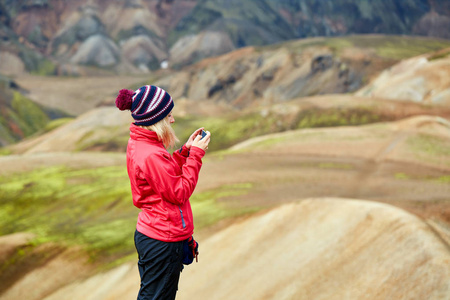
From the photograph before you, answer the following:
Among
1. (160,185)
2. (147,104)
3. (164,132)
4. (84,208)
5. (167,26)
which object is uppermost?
(147,104)

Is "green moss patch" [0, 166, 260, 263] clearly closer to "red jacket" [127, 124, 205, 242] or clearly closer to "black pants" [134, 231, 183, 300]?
"black pants" [134, 231, 183, 300]

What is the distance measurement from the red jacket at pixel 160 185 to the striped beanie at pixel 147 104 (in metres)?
0.14

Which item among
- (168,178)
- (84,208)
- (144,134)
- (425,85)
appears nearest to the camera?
(168,178)

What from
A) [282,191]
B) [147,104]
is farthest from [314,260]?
[282,191]

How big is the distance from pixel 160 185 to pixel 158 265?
36.8 inches

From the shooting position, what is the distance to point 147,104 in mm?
4789

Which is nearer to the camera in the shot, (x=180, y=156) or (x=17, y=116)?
(x=180, y=156)

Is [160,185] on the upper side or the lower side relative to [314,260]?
upper

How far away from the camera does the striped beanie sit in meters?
4.79

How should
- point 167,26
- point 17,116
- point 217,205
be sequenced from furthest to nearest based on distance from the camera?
point 167,26
point 17,116
point 217,205

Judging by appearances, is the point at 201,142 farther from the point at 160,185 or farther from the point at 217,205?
the point at 217,205

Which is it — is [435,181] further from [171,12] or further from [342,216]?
[171,12]

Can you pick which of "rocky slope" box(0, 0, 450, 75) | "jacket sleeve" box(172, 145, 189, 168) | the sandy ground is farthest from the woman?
"rocky slope" box(0, 0, 450, 75)

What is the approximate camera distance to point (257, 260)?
10.7m
